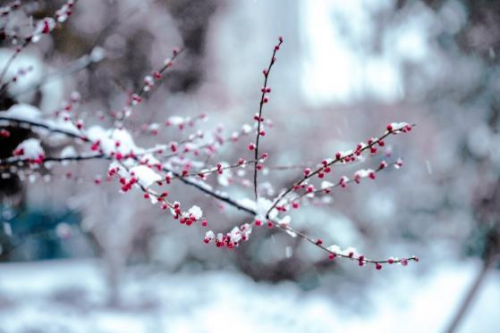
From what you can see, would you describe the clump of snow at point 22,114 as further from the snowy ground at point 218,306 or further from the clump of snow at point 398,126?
the snowy ground at point 218,306

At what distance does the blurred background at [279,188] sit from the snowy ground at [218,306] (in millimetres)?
42

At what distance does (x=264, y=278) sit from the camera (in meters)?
8.19

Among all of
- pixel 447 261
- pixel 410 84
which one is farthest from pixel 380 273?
pixel 410 84

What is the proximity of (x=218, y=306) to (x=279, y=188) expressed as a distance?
2.40 metres

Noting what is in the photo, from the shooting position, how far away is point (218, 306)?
24.5 ft

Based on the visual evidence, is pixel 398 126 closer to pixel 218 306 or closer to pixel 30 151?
pixel 30 151

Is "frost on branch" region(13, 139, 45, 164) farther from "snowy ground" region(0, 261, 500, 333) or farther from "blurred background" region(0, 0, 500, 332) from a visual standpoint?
"snowy ground" region(0, 261, 500, 333)

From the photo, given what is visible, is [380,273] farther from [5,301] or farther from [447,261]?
[5,301]

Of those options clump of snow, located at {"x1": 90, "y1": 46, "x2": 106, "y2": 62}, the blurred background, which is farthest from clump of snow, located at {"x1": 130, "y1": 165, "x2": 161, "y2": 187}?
the blurred background

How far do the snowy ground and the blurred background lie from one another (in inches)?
1.7

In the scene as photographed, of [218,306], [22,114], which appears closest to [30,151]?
[22,114]

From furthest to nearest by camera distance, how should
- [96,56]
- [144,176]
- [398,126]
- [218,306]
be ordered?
[218,306]
[96,56]
[144,176]
[398,126]

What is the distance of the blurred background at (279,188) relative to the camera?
642 centimetres

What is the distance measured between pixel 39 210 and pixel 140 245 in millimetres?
3121
